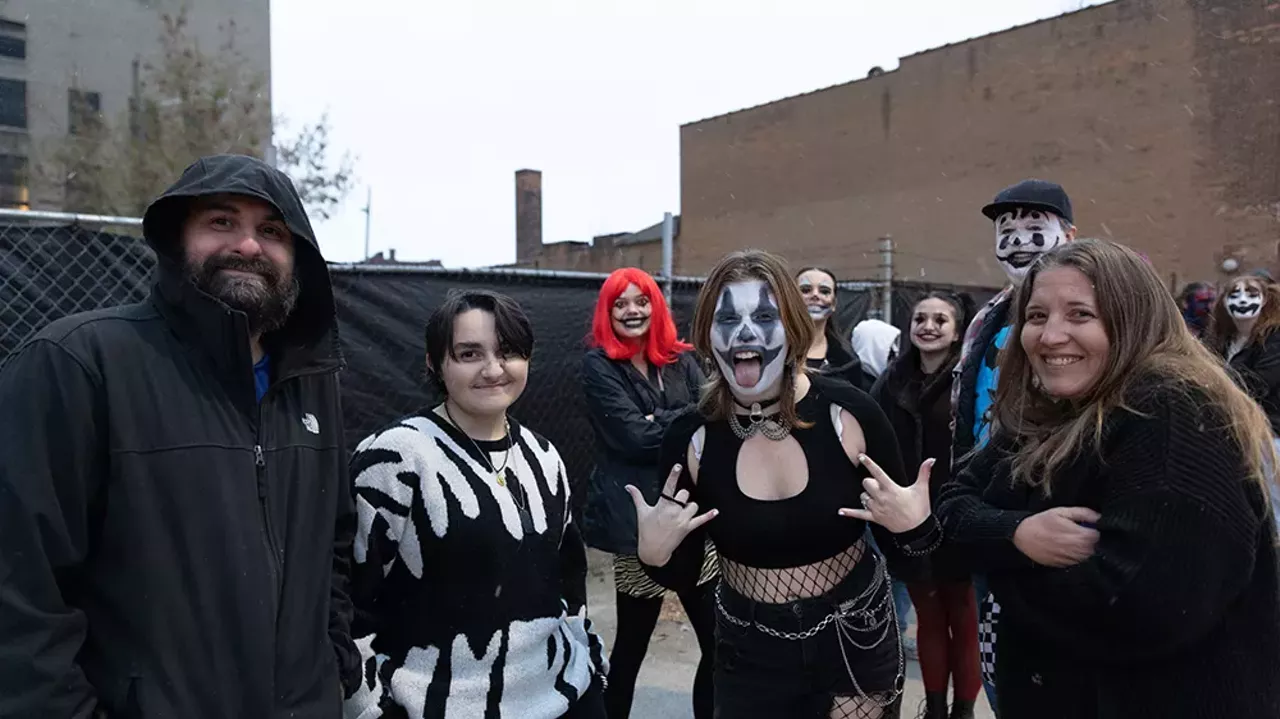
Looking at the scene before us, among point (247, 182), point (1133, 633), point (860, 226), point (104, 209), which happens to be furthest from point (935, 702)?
point (860, 226)

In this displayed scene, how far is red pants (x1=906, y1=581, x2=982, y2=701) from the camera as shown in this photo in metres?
3.76

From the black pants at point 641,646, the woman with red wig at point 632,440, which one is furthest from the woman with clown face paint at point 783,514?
the black pants at point 641,646

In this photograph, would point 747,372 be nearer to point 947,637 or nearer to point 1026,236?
point 1026,236

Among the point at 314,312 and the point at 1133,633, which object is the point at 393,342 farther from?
the point at 1133,633

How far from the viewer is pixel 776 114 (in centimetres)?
2192

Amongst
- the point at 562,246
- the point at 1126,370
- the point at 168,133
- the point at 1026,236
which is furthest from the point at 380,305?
the point at 562,246

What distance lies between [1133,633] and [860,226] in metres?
19.4

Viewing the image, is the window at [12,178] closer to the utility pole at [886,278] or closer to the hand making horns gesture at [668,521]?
the utility pole at [886,278]

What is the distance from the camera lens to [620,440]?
3564 mm

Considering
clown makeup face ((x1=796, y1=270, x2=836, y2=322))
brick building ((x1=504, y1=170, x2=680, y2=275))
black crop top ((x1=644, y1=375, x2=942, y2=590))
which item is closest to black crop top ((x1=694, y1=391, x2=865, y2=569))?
black crop top ((x1=644, y1=375, x2=942, y2=590))

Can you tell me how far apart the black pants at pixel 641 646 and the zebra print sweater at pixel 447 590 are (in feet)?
3.33

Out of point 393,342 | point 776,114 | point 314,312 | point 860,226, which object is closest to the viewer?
point 314,312

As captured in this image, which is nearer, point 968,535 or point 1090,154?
point 968,535

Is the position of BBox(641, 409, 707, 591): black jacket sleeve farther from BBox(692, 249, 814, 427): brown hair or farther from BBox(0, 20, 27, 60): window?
BBox(0, 20, 27, 60): window
